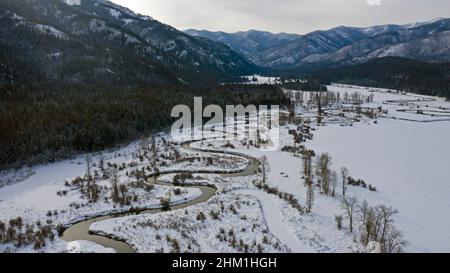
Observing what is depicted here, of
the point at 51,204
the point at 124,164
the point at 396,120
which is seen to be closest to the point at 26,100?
the point at 124,164

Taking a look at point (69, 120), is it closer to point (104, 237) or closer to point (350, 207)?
point (104, 237)

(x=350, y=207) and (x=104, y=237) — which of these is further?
(x=350, y=207)

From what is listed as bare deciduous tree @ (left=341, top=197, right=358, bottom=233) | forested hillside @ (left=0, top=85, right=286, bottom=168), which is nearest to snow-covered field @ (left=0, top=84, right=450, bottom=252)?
bare deciduous tree @ (left=341, top=197, right=358, bottom=233)

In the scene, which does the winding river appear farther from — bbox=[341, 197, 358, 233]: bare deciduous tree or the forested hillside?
→ the forested hillside

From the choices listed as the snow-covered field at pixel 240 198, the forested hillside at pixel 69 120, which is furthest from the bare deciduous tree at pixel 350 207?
the forested hillside at pixel 69 120

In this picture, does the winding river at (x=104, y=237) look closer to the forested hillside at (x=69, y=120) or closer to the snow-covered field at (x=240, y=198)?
the snow-covered field at (x=240, y=198)

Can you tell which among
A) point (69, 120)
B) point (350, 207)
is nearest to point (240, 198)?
→ point (350, 207)

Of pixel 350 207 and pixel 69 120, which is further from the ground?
pixel 69 120

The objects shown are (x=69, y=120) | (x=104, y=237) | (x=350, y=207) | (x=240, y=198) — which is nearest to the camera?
(x=104, y=237)
